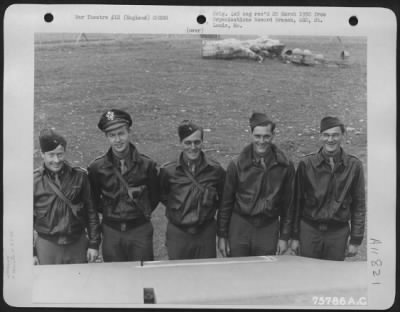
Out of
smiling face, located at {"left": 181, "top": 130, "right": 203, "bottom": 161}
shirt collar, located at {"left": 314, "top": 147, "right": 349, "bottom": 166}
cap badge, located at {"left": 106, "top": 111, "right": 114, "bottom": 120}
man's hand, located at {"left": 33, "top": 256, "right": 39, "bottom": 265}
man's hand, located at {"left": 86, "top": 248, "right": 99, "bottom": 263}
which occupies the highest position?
cap badge, located at {"left": 106, "top": 111, "right": 114, "bottom": 120}

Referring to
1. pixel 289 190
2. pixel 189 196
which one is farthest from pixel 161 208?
pixel 289 190

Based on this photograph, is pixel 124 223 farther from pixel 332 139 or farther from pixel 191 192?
pixel 332 139

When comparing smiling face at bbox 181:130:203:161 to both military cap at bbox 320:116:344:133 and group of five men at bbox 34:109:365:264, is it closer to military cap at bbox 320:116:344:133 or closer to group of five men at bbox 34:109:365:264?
group of five men at bbox 34:109:365:264

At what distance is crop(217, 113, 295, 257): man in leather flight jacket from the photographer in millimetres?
1242

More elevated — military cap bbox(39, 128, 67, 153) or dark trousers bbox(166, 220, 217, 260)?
military cap bbox(39, 128, 67, 153)

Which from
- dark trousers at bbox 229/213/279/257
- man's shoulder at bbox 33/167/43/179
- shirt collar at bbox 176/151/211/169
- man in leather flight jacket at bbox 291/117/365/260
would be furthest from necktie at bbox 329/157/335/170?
man's shoulder at bbox 33/167/43/179

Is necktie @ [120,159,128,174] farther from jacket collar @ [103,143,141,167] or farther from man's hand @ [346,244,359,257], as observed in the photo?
man's hand @ [346,244,359,257]

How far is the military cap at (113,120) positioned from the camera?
1243 millimetres

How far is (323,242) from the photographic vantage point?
1.26m

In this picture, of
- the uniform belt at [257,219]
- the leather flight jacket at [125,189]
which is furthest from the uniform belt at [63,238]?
the uniform belt at [257,219]

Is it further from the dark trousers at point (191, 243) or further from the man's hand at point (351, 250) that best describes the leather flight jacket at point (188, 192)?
the man's hand at point (351, 250)

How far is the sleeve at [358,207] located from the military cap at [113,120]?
26.0 inches

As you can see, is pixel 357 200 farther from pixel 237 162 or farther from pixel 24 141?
pixel 24 141

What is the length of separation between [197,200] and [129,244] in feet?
Result: 0.75
